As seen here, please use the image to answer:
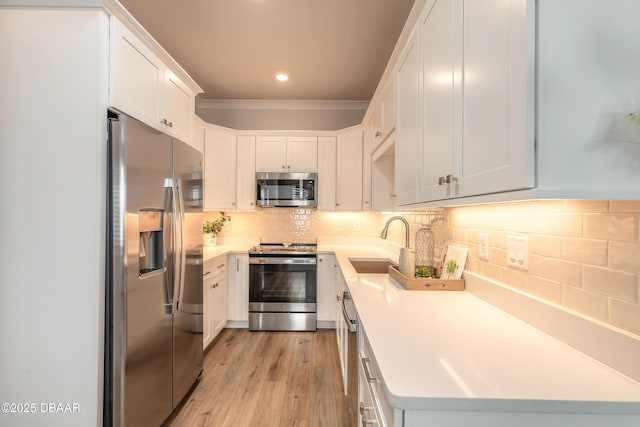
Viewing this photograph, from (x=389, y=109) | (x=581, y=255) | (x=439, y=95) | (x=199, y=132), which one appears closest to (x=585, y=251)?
(x=581, y=255)

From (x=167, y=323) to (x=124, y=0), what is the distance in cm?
213

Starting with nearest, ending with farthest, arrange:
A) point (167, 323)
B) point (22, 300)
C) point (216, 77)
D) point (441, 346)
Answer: point (441, 346)
point (22, 300)
point (167, 323)
point (216, 77)

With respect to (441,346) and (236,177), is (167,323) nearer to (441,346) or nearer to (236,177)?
(441,346)

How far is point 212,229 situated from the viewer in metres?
3.69

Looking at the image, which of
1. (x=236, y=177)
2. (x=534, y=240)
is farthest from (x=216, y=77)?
(x=534, y=240)

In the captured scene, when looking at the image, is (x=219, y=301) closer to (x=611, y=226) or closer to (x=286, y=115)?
(x=286, y=115)

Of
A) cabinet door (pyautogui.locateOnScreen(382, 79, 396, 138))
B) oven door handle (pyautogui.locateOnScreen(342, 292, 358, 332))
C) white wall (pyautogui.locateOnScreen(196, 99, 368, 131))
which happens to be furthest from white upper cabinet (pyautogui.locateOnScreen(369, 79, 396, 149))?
white wall (pyautogui.locateOnScreen(196, 99, 368, 131))

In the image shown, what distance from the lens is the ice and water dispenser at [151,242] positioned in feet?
5.32

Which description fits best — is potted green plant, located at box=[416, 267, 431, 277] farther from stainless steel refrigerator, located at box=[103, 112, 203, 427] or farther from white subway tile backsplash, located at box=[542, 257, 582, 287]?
stainless steel refrigerator, located at box=[103, 112, 203, 427]

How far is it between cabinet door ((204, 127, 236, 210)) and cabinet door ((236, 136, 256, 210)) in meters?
0.07

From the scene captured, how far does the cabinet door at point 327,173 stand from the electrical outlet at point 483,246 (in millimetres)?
2288

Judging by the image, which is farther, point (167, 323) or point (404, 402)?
point (167, 323)

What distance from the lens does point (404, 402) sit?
657mm

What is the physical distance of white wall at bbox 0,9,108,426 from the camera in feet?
4.52
